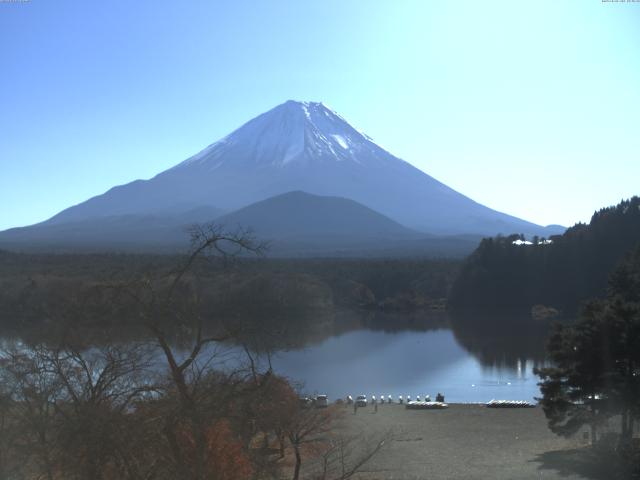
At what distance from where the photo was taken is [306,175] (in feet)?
294

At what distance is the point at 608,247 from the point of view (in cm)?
3284

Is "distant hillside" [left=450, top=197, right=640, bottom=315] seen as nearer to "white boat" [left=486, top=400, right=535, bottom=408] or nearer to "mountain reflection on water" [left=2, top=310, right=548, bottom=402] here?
"mountain reflection on water" [left=2, top=310, right=548, bottom=402]

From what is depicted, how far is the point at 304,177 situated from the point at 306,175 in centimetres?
78

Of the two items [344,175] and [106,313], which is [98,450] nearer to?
[106,313]

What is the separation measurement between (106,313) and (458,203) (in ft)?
308

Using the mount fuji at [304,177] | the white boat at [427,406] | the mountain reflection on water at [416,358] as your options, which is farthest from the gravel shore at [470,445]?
the mount fuji at [304,177]

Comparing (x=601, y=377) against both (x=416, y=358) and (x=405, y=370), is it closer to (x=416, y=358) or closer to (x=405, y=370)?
(x=405, y=370)

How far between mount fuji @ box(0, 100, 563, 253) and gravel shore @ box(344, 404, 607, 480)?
235ft

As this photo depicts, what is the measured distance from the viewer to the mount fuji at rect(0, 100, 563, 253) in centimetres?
8594

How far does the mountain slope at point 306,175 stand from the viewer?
86.6 metres

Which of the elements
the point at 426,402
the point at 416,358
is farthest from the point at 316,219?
the point at 426,402

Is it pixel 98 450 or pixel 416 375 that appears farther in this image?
pixel 416 375

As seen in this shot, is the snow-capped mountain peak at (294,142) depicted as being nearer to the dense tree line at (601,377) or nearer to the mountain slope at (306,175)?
the mountain slope at (306,175)

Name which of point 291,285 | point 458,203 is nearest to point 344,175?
point 458,203
